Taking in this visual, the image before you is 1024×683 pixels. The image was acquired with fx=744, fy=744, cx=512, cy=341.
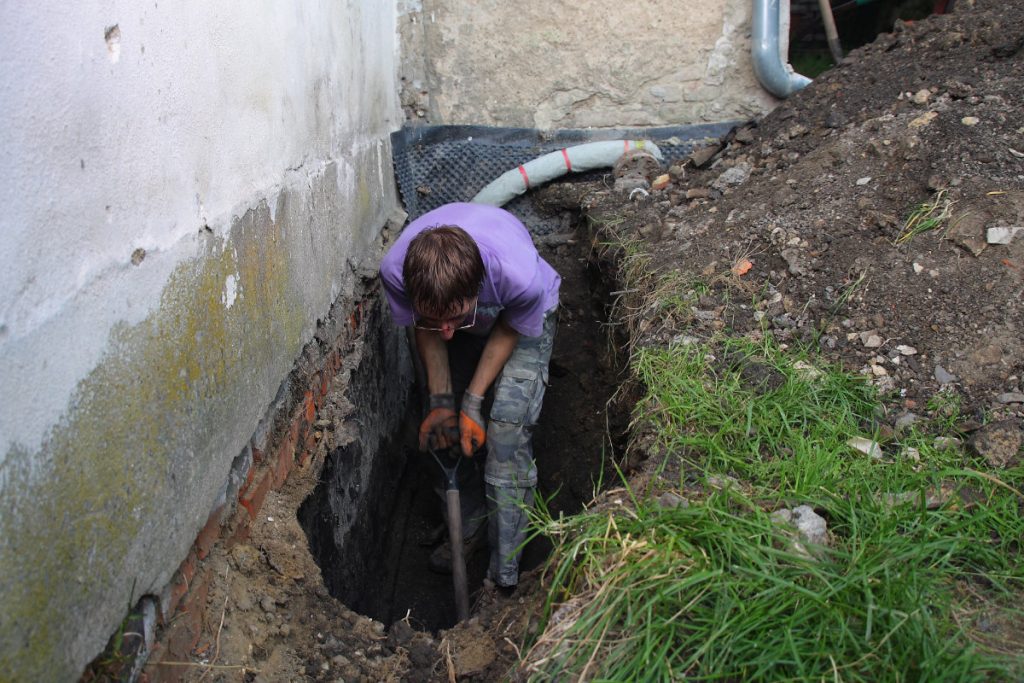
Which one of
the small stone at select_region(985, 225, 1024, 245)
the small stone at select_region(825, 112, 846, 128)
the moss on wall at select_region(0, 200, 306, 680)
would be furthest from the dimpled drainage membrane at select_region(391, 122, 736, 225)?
the moss on wall at select_region(0, 200, 306, 680)

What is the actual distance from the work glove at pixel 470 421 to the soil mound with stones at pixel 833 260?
0.64 meters

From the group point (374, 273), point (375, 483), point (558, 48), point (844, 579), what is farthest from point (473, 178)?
point (844, 579)

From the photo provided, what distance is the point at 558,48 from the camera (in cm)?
478

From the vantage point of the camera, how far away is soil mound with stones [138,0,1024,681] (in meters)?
2.18

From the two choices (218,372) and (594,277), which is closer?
(218,372)

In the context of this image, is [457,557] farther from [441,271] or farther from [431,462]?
[441,271]

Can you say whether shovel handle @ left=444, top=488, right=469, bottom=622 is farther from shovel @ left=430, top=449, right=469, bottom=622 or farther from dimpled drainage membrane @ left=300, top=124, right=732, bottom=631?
dimpled drainage membrane @ left=300, top=124, right=732, bottom=631

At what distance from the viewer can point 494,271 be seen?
2.75 metres

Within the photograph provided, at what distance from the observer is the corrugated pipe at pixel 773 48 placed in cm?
455

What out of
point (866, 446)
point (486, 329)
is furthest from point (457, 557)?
point (866, 446)

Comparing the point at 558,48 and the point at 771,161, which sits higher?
the point at 558,48

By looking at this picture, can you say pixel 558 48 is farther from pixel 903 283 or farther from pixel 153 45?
pixel 153 45

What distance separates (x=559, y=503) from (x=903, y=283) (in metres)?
1.94

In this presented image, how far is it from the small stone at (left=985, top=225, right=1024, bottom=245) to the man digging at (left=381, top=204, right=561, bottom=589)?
1686 millimetres
